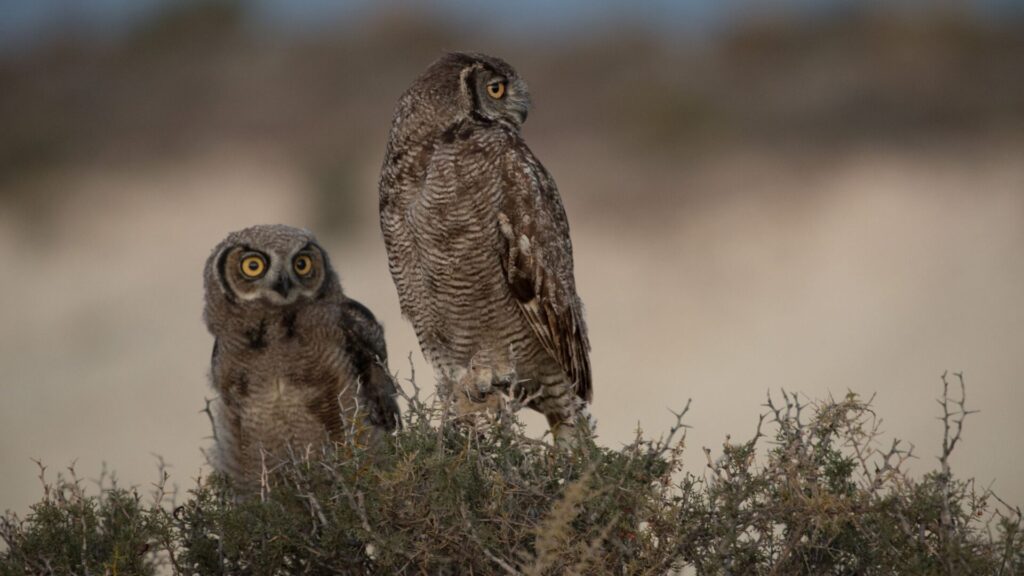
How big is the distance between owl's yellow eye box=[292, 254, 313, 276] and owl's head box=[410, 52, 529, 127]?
845mm

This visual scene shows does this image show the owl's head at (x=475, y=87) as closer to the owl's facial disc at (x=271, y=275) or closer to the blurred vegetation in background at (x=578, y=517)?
the owl's facial disc at (x=271, y=275)

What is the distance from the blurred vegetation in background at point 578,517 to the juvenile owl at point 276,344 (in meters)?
1.20

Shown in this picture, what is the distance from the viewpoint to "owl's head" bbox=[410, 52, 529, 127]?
5980 mm

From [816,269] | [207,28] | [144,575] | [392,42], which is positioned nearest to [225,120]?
[392,42]

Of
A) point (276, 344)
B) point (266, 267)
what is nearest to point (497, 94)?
point (266, 267)

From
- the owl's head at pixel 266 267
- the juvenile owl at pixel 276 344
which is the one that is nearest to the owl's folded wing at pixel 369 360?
the juvenile owl at pixel 276 344

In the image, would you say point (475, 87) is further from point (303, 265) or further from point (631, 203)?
point (631, 203)

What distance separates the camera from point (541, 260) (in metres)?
5.99

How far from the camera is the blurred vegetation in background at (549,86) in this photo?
20375 millimetres

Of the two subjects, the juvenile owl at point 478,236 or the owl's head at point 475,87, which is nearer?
the juvenile owl at point 478,236

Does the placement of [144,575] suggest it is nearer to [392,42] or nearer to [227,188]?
[227,188]

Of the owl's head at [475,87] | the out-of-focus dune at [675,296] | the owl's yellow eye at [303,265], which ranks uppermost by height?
the out-of-focus dune at [675,296]

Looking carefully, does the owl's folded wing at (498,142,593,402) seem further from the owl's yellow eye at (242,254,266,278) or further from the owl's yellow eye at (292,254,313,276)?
the owl's yellow eye at (242,254,266,278)

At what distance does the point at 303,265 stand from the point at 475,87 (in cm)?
105
